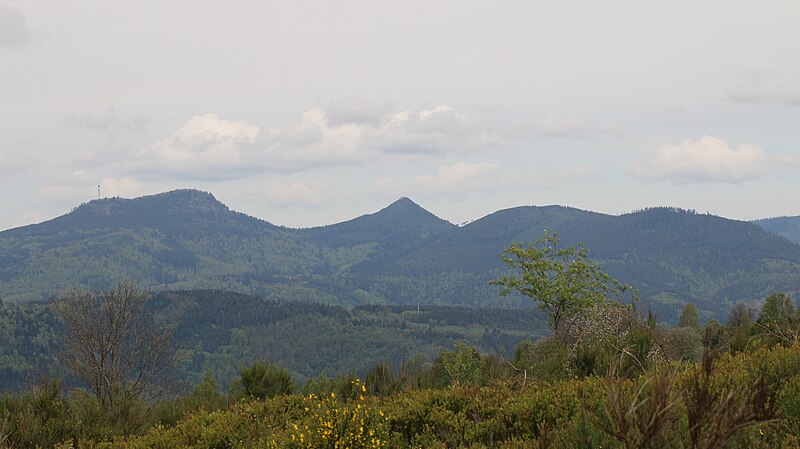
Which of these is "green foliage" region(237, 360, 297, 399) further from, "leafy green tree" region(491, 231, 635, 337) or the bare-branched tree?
the bare-branched tree

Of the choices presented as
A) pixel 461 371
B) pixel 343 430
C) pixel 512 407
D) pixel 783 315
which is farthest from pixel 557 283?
pixel 343 430

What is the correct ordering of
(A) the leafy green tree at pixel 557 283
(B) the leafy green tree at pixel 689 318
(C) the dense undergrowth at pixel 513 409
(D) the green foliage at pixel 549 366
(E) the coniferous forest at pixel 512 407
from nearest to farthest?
1. (C) the dense undergrowth at pixel 513 409
2. (E) the coniferous forest at pixel 512 407
3. (D) the green foliage at pixel 549 366
4. (A) the leafy green tree at pixel 557 283
5. (B) the leafy green tree at pixel 689 318

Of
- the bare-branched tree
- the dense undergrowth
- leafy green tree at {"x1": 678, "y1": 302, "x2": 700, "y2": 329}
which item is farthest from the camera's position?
leafy green tree at {"x1": 678, "y1": 302, "x2": 700, "y2": 329}

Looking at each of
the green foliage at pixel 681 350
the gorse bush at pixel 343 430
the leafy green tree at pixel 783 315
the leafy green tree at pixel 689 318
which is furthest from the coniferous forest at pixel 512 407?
the leafy green tree at pixel 689 318

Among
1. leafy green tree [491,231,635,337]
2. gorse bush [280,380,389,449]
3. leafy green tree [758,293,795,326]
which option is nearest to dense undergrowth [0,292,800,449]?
gorse bush [280,380,389,449]

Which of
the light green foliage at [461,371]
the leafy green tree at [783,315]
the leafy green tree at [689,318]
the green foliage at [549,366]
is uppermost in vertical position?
the leafy green tree at [783,315]

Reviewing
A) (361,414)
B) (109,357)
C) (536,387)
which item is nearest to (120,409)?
(361,414)

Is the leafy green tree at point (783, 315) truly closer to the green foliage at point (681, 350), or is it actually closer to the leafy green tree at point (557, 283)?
the green foliage at point (681, 350)

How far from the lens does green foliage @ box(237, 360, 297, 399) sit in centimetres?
1573

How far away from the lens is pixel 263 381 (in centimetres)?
1595

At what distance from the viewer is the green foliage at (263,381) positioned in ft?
51.6

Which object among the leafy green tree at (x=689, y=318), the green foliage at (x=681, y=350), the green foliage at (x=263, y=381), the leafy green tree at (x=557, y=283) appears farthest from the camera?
the leafy green tree at (x=689, y=318)

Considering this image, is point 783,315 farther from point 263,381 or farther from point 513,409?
point 263,381

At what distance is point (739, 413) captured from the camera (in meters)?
3.65
